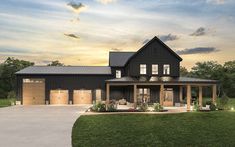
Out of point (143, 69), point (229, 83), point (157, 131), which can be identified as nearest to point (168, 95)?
point (143, 69)

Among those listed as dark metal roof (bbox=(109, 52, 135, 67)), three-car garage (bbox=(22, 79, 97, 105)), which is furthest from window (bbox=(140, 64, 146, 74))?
three-car garage (bbox=(22, 79, 97, 105))

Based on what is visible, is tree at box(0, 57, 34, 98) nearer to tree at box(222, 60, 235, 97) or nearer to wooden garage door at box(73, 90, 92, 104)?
wooden garage door at box(73, 90, 92, 104)

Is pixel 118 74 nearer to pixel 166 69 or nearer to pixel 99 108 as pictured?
pixel 166 69

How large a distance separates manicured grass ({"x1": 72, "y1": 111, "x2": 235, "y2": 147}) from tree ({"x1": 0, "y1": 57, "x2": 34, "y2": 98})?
5596cm

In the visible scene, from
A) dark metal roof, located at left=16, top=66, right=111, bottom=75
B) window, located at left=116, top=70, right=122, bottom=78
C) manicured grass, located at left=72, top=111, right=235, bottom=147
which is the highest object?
dark metal roof, located at left=16, top=66, right=111, bottom=75

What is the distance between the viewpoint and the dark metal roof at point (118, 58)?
53.1m

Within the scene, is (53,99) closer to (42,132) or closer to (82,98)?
(82,98)

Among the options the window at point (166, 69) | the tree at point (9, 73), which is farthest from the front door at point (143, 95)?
the tree at point (9, 73)

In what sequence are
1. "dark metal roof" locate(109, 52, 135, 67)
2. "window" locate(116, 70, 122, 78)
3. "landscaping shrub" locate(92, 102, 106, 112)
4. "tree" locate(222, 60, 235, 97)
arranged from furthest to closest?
"tree" locate(222, 60, 235, 97), "dark metal roof" locate(109, 52, 135, 67), "window" locate(116, 70, 122, 78), "landscaping shrub" locate(92, 102, 106, 112)

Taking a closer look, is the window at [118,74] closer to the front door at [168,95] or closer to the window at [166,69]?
the window at [166,69]

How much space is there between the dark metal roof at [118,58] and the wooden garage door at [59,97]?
818 centimetres

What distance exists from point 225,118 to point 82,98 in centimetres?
2913

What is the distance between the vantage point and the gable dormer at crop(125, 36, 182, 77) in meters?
46.2

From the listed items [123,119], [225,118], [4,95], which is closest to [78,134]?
[123,119]
